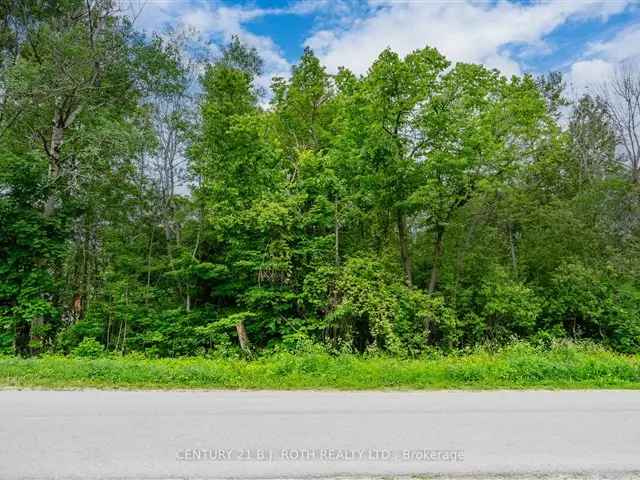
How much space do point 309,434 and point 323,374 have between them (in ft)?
8.52

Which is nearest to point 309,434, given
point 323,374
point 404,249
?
point 323,374

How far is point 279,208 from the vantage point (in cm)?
1292

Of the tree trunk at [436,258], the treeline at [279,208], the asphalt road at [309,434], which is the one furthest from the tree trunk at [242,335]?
the asphalt road at [309,434]

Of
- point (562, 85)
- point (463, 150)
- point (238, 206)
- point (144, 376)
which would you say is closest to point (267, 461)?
point (144, 376)

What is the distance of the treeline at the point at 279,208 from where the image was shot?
1281 cm

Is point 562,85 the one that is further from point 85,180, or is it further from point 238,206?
point 85,180

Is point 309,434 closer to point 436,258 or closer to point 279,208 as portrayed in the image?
point 279,208

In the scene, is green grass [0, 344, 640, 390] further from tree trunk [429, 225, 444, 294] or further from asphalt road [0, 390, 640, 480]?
tree trunk [429, 225, 444, 294]

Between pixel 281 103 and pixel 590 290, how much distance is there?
48.9 feet

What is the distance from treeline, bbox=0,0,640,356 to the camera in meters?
12.8

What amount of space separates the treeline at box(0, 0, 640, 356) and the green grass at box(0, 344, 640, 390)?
5.09m

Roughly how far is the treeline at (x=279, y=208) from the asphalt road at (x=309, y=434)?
6.49 metres

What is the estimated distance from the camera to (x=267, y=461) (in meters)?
3.57

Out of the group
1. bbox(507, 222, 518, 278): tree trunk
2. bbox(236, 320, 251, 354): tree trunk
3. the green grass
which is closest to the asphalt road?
the green grass
